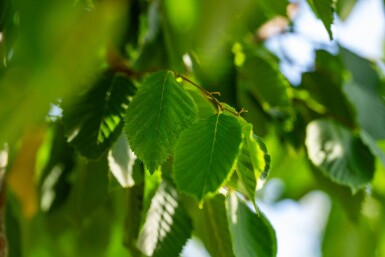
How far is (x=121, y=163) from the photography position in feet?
2.74

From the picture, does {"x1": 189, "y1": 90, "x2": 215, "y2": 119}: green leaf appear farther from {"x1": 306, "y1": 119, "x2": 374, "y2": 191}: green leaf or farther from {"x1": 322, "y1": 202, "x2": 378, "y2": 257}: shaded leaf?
{"x1": 322, "y1": 202, "x2": 378, "y2": 257}: shaded leaf

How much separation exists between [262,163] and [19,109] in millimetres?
286

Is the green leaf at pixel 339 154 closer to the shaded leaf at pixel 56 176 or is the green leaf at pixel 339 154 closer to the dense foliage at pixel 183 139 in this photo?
the dense foliage at pixel 183 139

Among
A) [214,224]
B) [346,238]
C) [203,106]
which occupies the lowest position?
[346,238]

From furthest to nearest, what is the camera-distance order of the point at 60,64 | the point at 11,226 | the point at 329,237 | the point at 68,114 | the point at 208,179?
the point at 329,237 < the point at 11,226 < the point at 68,114 < the point at 208,179 < the point at 60,64

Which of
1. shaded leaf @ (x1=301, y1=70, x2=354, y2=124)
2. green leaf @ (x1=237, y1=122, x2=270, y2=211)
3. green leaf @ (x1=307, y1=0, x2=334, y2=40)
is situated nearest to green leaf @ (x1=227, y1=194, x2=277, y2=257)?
green leaf @ (x1=237, y1=122, x2=270, y2=211)

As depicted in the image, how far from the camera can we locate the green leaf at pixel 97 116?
0.83m

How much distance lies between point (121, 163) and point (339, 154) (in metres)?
0.33

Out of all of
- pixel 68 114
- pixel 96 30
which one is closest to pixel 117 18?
pixel 96 30

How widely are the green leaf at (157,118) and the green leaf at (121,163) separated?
7.2 inches

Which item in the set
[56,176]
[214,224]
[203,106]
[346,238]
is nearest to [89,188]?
[56,176]

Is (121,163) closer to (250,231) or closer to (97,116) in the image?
(97,116)

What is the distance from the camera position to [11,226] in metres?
1.04

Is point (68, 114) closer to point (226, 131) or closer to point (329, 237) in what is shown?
point (226, 131)
